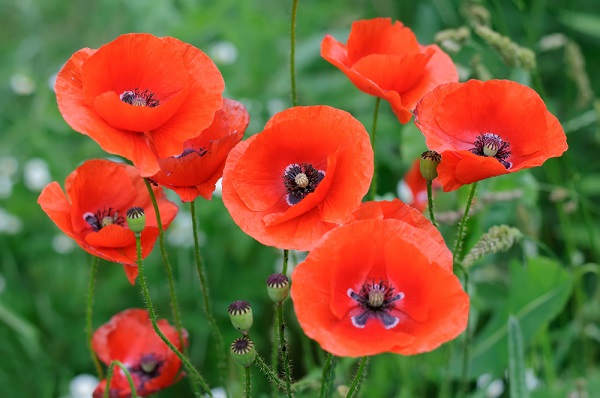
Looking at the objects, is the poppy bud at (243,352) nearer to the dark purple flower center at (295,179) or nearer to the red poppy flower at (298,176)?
the red poppy flower at (298,176)

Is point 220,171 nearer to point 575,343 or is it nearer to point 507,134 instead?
point 507,134

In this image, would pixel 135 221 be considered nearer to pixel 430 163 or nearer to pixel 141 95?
pixel 141 95

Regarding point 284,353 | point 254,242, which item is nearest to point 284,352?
point 284,353

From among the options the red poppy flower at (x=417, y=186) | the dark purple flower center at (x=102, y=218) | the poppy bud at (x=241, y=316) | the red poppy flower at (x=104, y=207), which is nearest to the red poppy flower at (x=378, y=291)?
the poppy bud at (x=241, y=316)

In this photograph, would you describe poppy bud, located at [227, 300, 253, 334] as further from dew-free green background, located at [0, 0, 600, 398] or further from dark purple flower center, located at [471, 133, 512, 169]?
dew-free green background, located at [0, 0, 600, 398]

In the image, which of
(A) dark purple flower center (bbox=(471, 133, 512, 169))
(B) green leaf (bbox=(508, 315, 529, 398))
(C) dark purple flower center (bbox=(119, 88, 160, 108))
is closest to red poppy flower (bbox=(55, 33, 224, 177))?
(C) dark purple flower center (bbox=(119, 88, 160, 108))
